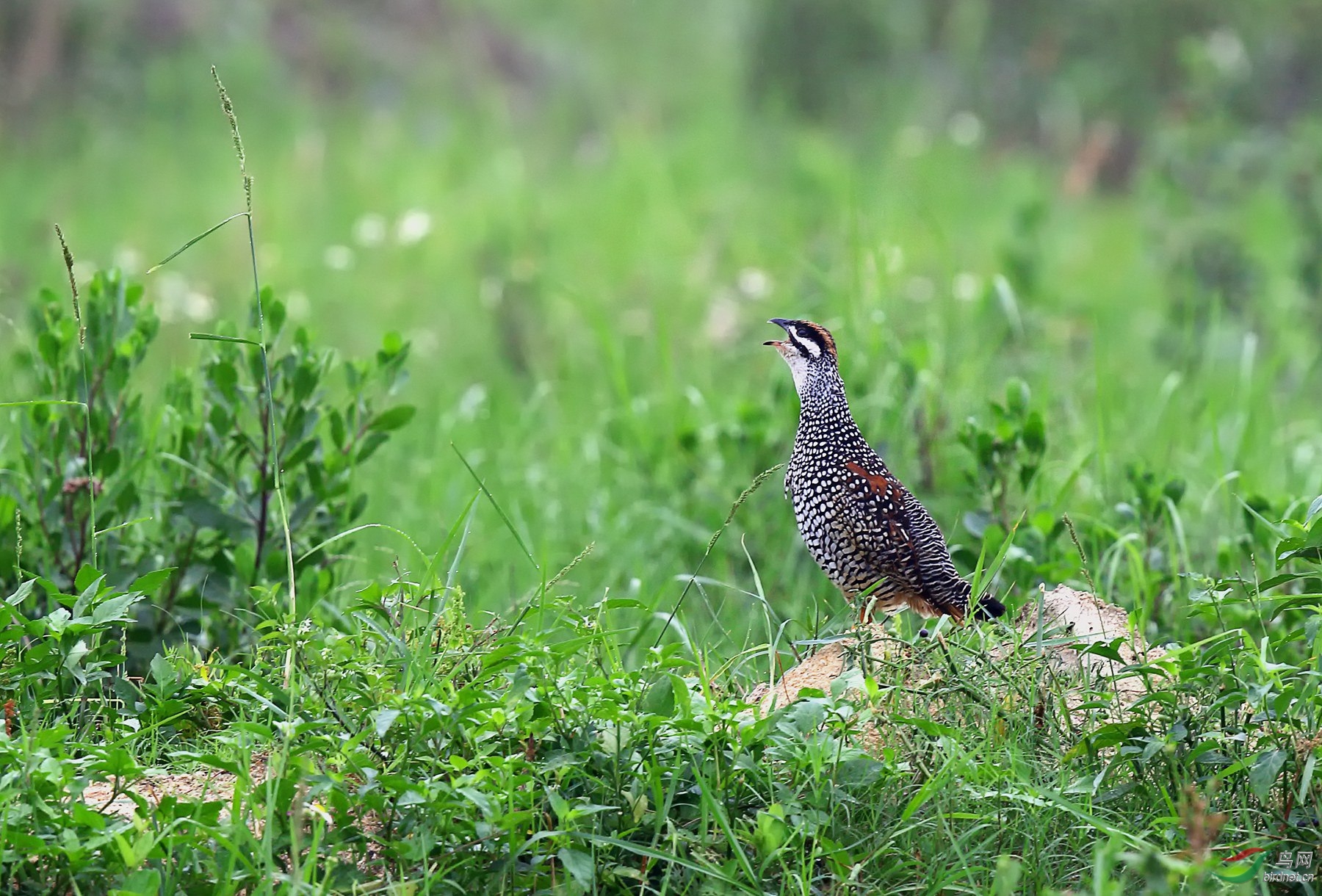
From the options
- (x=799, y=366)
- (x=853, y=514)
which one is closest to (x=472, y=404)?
(x=799, y=366)

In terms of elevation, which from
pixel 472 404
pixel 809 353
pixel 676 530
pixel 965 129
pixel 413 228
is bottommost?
pixel 676 530

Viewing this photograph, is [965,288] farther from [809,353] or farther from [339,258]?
[809,353]

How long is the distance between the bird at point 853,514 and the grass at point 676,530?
16cm

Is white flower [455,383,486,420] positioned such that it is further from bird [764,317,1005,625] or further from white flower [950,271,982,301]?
bird [764,317,1005,625]

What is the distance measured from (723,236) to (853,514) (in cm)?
485

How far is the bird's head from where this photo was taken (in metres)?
3.86

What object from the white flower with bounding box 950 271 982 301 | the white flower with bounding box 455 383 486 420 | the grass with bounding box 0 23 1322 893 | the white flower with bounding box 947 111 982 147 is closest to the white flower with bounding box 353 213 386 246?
the grass with bounding box 0 23 1322 893

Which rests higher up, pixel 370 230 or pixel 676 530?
pixel 370 230

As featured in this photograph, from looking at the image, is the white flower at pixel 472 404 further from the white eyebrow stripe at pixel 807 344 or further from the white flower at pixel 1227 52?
the white flower at pixel 1227 52

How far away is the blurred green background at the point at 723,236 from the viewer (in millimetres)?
5125

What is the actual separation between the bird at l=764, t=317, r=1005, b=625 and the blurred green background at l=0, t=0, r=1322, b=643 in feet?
1.35

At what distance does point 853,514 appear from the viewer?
3711 mm

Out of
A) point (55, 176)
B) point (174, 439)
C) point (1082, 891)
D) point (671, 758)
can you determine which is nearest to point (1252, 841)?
point (1082, 891)

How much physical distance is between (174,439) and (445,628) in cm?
147
